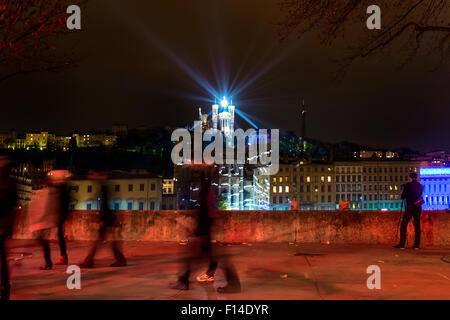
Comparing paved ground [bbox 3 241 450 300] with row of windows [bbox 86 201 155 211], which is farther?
row of windows [bbox 86 201 155 211]

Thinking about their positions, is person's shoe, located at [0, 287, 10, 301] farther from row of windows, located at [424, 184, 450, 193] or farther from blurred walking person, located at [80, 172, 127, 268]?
row of windows, located at [424, 184, 450, 193]

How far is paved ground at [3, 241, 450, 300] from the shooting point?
5938 mm

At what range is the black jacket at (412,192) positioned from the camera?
1001 centimetres

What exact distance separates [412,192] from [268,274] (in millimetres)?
4664

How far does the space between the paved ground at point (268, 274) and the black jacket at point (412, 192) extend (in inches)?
47.4

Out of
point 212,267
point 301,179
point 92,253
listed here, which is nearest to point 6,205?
point 92,253

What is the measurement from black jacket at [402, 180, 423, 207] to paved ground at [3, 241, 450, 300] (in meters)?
1.21

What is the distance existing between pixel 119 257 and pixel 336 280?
3971 mm

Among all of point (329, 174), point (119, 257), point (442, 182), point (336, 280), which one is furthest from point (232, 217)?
point (442, 182)

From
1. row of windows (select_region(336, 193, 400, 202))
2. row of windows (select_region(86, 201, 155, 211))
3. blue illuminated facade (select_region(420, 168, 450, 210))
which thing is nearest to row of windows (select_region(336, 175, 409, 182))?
row of windows (select_region(336, 193, 400, 202))

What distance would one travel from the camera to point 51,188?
7852mm

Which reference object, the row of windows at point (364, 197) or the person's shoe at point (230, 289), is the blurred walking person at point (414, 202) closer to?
the person's shoe at point (230, 289)
